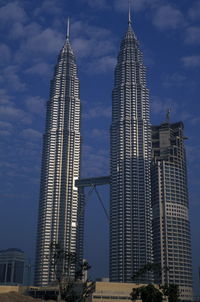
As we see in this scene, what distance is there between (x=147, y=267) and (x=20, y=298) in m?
44.9

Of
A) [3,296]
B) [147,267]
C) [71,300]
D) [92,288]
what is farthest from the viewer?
[92,288]

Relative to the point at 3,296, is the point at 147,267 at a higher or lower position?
higher

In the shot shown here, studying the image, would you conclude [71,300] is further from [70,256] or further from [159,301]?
[159,301]

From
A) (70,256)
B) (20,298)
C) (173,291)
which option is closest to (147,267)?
(173,291)

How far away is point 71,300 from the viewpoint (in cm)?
16312

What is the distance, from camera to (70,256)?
159875 millimetres

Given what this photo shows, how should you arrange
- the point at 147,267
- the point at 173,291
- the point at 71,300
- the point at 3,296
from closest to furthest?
1. the point at 3,296
2. the point at 173,291
3. the point at 147,267
4. the point at 71,300

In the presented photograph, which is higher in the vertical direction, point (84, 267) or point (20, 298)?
point (84, 267)

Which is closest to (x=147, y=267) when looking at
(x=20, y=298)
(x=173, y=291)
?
(x=173, y=291)

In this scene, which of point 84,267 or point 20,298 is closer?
point 20,298

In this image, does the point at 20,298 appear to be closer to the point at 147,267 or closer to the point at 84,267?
the point at 84,267

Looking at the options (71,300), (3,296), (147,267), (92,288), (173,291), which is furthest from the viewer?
(92,288)

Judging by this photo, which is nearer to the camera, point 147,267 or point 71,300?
point 147,267

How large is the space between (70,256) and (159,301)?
40.9 meters
